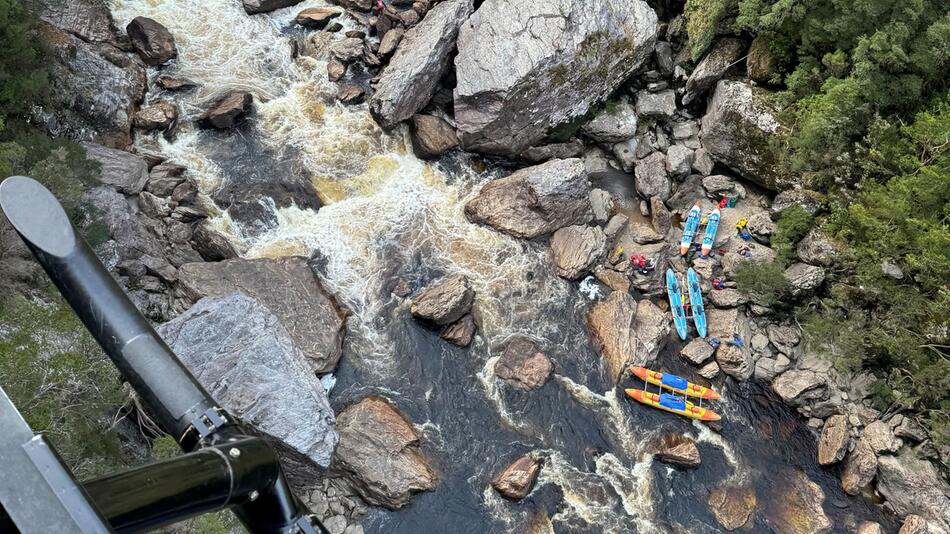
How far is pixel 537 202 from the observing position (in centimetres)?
2155

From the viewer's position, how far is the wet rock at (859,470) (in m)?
18.1

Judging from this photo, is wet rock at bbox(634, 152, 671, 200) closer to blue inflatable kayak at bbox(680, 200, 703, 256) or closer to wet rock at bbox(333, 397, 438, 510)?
blue inflatable kayak at bbox(680, 200, 703, 256)

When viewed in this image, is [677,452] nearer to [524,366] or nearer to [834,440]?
[834,440]

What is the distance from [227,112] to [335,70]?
4288 mm

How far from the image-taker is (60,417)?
10992 millimetres

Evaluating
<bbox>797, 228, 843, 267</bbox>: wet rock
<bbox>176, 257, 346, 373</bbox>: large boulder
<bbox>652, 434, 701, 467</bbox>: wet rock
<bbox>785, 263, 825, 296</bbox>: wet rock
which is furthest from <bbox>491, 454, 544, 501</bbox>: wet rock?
<bbox>797, 228, 843, 267</bbox>: wet rock

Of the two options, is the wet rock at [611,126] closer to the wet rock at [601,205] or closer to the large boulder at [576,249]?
the wet rock at [601,205]

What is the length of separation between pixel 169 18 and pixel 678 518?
A: 2397 cm

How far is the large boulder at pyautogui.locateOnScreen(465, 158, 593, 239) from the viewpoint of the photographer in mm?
21594

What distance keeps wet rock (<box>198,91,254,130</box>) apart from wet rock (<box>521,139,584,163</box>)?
9.77 meters

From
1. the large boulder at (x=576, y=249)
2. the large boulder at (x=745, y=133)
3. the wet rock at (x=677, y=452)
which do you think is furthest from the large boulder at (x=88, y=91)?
the large boulder at (x=745, y=133)

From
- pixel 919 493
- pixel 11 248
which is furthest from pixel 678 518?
pixel 11 248

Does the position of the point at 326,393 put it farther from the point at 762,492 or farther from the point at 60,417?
the point at 762,492

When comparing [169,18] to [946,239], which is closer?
[946,239]
